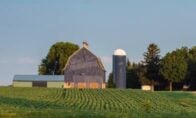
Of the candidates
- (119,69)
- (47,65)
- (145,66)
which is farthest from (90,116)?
(47,65)

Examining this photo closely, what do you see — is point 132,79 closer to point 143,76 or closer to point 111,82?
point 143,76

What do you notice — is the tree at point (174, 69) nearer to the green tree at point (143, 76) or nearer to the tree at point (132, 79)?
the green tree at point (143, 76)

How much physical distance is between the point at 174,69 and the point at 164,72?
6.10 ft

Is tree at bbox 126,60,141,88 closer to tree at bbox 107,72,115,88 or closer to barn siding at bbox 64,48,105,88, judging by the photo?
tree at bbox 107,72,115,88

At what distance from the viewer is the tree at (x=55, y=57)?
128 meters

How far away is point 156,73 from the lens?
113m

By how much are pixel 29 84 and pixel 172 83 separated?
87.0 ft

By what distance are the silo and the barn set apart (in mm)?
2903

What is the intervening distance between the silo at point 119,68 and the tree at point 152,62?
607 cm

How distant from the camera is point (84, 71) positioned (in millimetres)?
108500

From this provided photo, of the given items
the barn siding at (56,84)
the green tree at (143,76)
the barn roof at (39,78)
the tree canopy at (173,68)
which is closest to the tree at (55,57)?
the barn roof at (39,78)

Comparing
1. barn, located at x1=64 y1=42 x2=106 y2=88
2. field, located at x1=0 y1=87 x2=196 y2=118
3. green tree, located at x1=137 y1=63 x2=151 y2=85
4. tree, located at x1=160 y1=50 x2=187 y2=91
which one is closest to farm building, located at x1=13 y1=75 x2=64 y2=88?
barn, located at x1=64 y1=42 x2=106 y2=88

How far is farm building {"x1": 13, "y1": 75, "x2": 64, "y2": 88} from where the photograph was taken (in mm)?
110312

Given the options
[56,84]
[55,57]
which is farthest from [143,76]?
[55,57]
